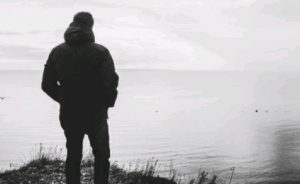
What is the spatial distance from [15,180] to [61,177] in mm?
1017

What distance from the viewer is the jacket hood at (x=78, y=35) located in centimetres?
547

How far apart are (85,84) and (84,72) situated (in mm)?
166

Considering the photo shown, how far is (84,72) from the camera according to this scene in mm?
5426

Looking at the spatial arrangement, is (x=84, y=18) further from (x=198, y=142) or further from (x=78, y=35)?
(x=198, y=142)

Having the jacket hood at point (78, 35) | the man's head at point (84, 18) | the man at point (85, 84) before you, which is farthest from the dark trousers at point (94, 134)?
the man's head at point (84, 18)

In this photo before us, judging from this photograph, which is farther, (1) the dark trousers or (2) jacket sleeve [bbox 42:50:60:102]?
(2) jacket sleeve [bbox 42:50:60:102]

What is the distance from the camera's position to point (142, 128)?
221ft

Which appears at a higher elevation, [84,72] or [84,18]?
[84,18]

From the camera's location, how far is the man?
5.38m

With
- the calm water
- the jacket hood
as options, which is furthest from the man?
the calm water

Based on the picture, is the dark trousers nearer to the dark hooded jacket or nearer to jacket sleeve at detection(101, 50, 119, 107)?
the dark hooded jacket

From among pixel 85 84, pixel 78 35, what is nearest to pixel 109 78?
pixel 85 84

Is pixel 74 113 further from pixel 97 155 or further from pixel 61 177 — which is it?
pixel 61 177

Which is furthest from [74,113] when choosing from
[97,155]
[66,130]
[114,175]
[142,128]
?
[142,128]
